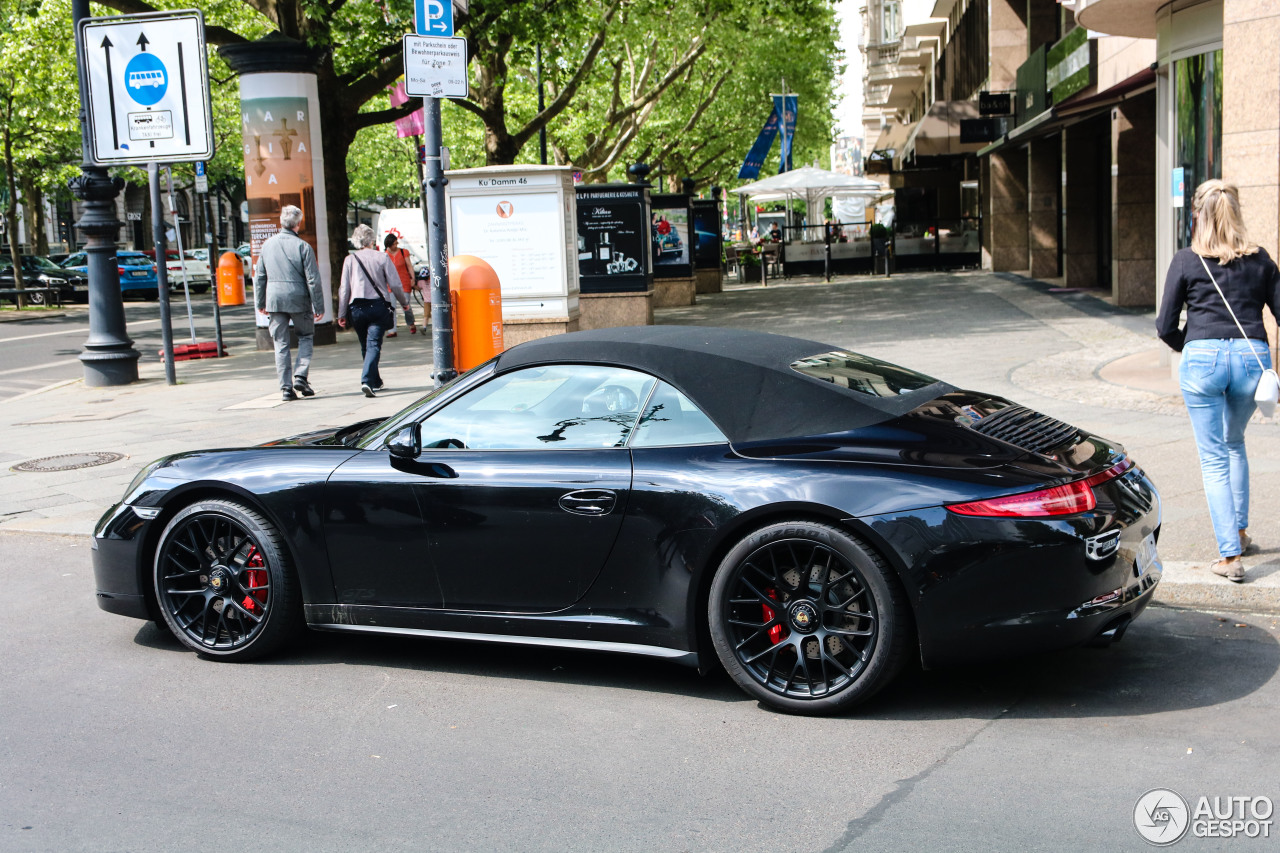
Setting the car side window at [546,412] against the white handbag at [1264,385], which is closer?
the car side window at [546,412]

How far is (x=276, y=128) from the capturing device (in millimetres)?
18672

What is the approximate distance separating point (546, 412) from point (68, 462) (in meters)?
6.68

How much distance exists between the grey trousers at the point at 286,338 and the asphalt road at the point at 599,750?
24.6ft

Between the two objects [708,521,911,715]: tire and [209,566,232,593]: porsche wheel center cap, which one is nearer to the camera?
[708,521,911,715]: tire

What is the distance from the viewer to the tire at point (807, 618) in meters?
4.21

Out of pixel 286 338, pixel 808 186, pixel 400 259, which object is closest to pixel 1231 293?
pixel 286 338

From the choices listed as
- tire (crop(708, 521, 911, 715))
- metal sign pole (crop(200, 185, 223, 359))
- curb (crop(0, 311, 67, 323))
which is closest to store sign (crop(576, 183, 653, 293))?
metal sign pole (crop(200, 185, 223, 359))

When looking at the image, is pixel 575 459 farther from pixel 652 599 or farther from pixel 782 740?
pixel 782 740

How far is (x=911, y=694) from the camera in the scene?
4.61m

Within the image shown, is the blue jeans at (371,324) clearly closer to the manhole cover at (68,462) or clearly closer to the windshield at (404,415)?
the manhole cover at (68,462)

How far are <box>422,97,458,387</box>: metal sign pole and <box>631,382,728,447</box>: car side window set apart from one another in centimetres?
418

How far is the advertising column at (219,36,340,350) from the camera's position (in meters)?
18.6

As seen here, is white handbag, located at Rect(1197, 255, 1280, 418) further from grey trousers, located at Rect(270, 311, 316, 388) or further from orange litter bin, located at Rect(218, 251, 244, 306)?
orange litter bin, located at Rect(218, 251, 244, 306)

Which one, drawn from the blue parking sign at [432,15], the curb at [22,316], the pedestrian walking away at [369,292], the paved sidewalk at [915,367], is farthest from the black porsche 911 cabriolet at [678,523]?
the curb at [22,316]
